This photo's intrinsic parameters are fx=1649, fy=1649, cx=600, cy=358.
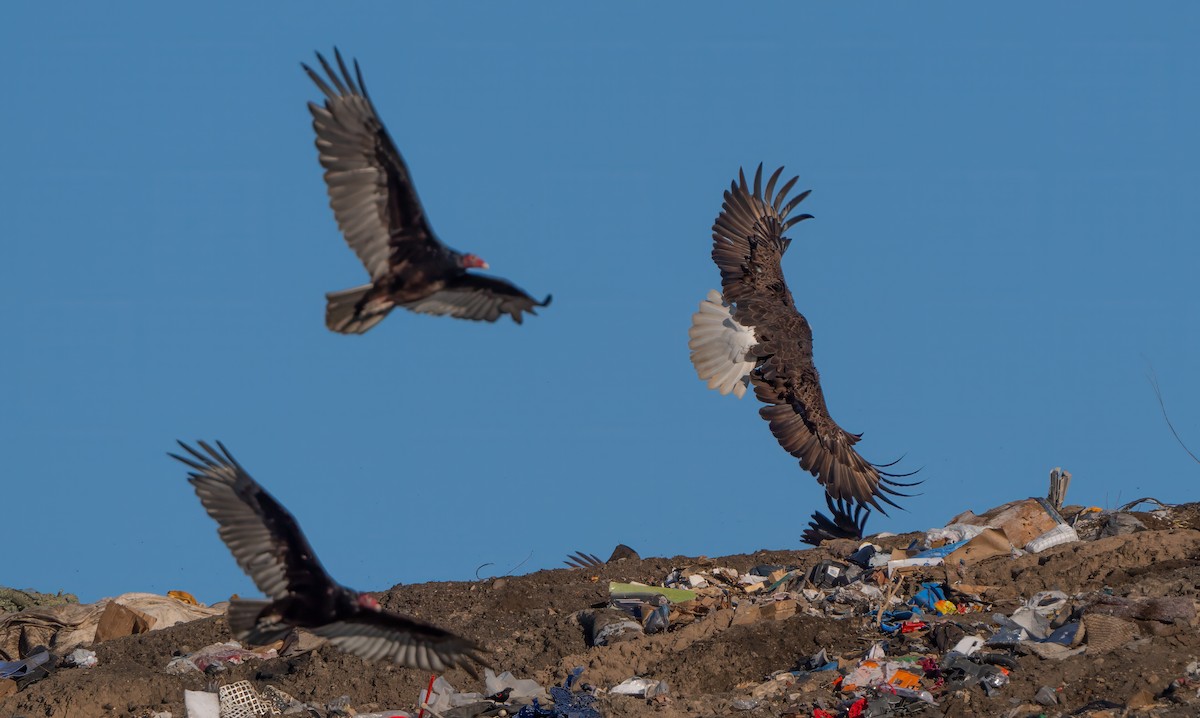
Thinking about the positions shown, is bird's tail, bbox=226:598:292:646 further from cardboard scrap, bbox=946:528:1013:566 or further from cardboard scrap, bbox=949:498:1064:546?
→ cardboard scrap, bbox=949:498:1064:546

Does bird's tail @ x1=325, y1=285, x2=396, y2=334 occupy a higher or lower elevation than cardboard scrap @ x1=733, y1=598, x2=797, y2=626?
lower

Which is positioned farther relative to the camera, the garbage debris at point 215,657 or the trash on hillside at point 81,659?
the trash on hillside at point 81,659

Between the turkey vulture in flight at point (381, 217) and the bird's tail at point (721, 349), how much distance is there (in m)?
6.98

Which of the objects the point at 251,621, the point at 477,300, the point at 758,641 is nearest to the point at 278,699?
the point at 251,621

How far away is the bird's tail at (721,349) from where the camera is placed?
15953 millimetres

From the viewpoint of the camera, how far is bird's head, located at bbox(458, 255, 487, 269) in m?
8.91

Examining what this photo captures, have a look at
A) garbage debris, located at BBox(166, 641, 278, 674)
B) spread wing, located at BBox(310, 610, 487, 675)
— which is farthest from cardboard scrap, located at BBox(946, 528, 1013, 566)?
spread wing, located at BBox(310, 610, 487, 675)

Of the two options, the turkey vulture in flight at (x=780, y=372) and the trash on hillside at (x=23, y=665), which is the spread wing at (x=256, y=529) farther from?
the turkey vulture in flight at (x=780, y=372)

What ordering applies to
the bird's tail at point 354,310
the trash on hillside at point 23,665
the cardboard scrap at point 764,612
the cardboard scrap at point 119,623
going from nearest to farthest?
the bird's tail at point 354,310 < the cardboard scrap at point 764,612 < the trash on hillside at point 23,665 < the cardboard scrap at point 119,623

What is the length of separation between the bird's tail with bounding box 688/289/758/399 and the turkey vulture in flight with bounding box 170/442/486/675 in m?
7.15

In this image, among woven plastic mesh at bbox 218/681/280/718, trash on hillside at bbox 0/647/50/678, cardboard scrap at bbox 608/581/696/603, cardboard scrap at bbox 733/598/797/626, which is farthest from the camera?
cardboard scrap at bbox 608/581/696/603

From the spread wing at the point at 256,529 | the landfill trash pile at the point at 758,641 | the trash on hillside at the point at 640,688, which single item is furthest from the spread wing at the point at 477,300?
the trash on hillside at the point at 640,688

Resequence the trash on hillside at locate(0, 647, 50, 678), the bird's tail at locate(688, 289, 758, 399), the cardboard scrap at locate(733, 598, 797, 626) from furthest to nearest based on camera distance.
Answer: the bird's tail at locate(688, 289, 758, 399) → the trash on hillside at locate(0, 647, 50, 678) → the cardboard scrap at locate(733, 598, 797, 626)

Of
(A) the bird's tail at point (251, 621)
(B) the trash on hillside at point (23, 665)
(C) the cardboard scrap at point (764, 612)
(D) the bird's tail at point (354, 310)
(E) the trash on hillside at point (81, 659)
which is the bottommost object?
(A) the bird's tail at point (251, 621)
